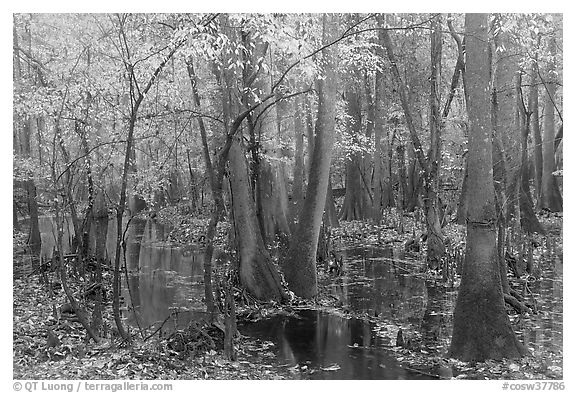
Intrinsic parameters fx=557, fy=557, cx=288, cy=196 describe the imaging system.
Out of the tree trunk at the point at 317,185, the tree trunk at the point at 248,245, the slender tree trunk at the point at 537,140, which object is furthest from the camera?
the slender tree trunk at the point at 537,140

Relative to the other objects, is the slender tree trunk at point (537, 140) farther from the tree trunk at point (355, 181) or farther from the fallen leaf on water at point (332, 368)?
the fallen leaf on water at point (332, 368)

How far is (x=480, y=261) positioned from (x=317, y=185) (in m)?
4.03

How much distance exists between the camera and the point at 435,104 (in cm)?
1255

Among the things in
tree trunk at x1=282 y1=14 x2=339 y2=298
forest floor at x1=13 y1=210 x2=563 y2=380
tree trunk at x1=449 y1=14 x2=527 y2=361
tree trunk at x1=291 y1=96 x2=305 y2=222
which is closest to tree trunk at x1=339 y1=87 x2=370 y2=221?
tree trunk at x1=291 y1=96 x2=305 y2=222

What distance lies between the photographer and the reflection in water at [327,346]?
660cm

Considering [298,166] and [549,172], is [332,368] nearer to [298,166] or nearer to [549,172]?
[298,166]

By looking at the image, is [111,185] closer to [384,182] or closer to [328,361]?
[328,361]

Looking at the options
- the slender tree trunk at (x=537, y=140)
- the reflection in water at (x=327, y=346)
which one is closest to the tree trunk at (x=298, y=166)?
the slender tree trunk at (x=537, y=140)

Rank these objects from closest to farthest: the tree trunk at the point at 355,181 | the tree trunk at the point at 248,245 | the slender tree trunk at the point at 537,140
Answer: the tree trunk at the point at 248,245
the slender tree trunk at the point at 537,140
the tree trunk at the point at 355,181

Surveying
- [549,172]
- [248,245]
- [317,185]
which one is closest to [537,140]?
[549,172]

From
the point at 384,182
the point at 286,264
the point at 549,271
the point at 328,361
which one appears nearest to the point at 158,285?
the point at 286,264

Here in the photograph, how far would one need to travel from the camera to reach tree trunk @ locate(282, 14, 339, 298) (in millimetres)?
9961

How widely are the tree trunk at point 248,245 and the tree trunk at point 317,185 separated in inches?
18.8
